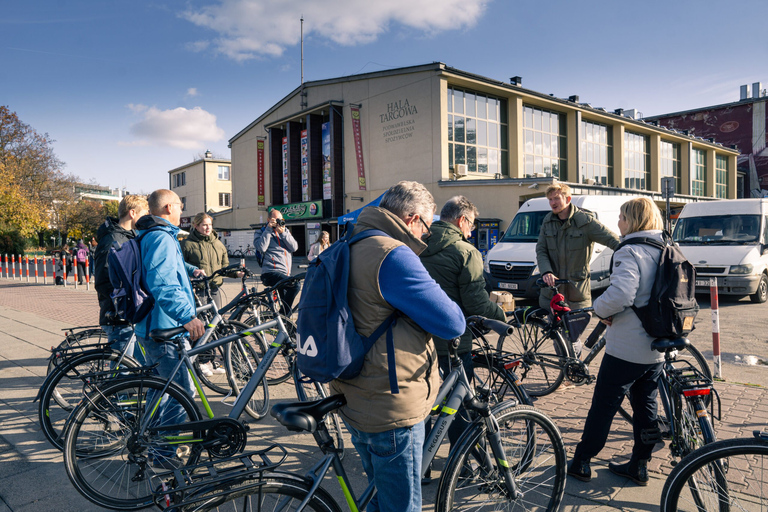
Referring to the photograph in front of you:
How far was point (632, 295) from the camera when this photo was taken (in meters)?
3.13

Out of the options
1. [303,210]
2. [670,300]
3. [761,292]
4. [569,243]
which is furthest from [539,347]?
[303,210]

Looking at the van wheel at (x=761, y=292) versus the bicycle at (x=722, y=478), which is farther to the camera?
the van wheel at (x=761, y=292)

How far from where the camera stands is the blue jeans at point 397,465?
6.38 ft

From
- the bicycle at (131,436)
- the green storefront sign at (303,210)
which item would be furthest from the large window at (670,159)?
the bicycle at (131,436)

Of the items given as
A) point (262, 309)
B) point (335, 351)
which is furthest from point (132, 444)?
point (262, 309)

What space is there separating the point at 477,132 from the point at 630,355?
24.2 m

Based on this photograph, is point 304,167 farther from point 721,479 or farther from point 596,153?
point 721,479

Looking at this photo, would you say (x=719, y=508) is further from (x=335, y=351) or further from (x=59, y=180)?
(x=59, y=180)

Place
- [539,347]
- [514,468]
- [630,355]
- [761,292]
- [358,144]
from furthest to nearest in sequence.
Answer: [358,144], [761,292], [539,347], [630,355], [514,468]

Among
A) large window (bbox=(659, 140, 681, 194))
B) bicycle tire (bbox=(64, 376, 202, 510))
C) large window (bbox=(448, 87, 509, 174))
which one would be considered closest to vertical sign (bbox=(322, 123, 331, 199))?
large window (bbox=(448, 87, 509, 174))

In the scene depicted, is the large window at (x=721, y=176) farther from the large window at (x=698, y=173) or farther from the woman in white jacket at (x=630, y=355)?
the woman in white jacket at (x=630, y=355)

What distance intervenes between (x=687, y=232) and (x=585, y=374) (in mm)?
9613

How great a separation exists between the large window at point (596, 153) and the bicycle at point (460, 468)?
31507 millimetres

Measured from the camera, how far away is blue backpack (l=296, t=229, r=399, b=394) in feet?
5.99
